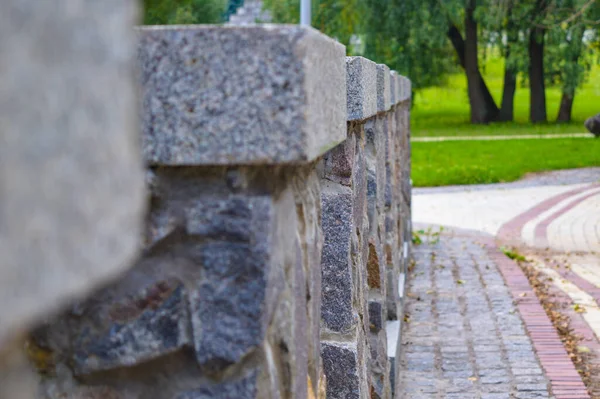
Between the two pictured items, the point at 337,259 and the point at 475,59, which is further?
the point at 475,59

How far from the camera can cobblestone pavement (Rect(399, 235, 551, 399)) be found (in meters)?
4.88

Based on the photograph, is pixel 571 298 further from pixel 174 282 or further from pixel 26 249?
pixel 26 249

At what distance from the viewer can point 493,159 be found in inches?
676


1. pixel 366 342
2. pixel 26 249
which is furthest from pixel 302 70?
pixel 366 342

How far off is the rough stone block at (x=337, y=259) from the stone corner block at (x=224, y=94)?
1.40 meters

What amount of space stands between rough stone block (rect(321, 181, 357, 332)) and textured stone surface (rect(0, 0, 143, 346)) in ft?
6.35

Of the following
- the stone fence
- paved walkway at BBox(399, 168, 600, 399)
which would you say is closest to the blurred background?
paved walkway at BBox(399, 168, 600, 399)

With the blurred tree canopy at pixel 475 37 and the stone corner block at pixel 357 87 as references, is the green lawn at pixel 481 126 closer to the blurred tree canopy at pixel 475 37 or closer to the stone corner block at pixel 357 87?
the blurred tree canopy at pixel 475 37

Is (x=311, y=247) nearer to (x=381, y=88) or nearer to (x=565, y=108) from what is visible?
(x=381, y=88)

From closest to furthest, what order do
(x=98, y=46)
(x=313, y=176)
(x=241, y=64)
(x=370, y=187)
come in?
(x=98, y=46) → (x=241, y=64) → (x=313, y=176) → (x=370, y=187)

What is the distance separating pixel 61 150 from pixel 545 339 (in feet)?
17.4

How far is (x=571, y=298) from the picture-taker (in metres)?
7.01

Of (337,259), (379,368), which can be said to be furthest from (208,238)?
(379,368)

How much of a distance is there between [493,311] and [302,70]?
209 inches
